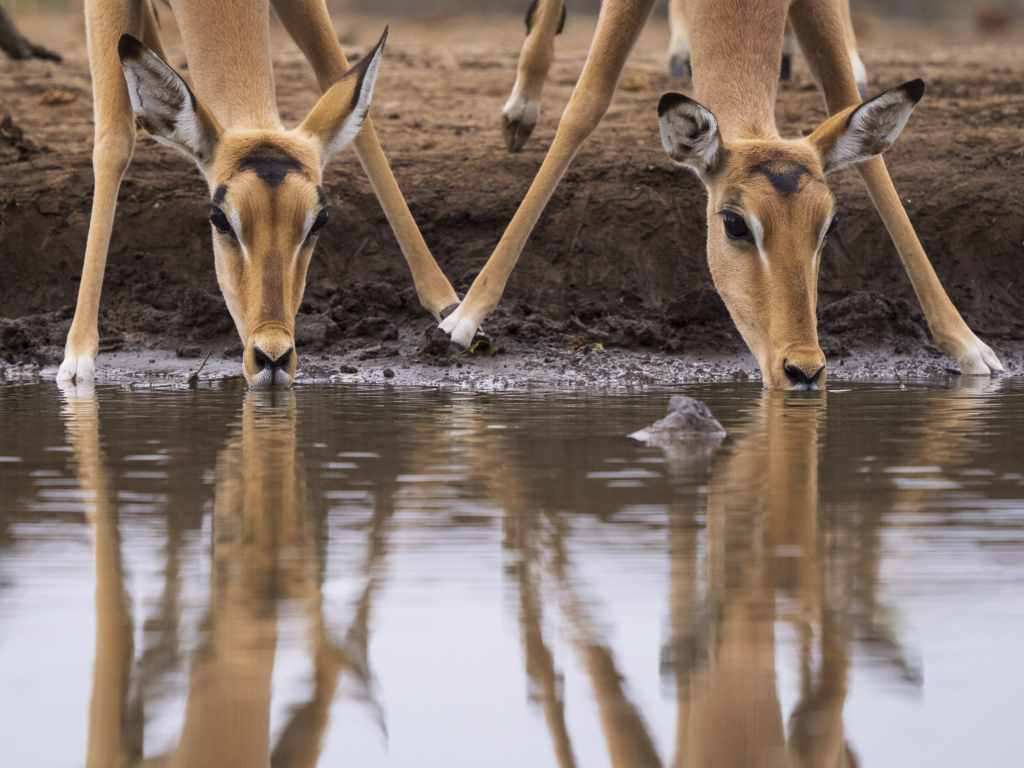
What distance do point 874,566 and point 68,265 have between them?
28.9 ft

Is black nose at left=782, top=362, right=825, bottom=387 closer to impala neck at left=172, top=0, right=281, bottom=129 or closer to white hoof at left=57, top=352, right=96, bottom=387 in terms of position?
impala neck at left=172, top=0, right=281, bottom=129

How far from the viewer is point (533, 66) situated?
11172 millimetres

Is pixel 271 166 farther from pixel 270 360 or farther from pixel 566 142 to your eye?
pixel 566 142

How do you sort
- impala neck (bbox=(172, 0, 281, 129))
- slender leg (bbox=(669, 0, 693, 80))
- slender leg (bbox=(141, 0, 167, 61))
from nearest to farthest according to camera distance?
impala neck (bbox=(172, 0, 281, 129)) < slender leg (bbox=(141, 0, 167, 61)) < slender leg (bbox=(669, 0, 693, 80))

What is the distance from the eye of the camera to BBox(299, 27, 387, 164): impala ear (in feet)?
25.1

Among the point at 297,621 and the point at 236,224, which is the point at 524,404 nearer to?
the point at 236,224

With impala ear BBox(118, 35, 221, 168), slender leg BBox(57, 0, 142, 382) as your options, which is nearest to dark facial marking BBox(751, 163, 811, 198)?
impala ear BBox(118, 35, 221, 168)

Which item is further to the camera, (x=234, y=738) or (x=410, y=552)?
(x=410, y=552)

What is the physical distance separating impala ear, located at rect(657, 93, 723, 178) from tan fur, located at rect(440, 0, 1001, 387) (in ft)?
0.49

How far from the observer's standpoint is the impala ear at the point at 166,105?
6.84 m

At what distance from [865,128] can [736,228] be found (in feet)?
3.46

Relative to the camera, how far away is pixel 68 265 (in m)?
10.4

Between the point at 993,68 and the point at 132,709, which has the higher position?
the point at 993,68

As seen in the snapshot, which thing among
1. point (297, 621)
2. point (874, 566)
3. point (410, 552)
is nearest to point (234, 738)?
point (297, 621)
